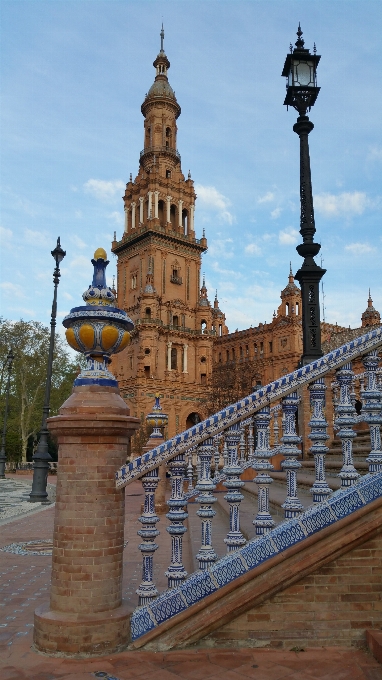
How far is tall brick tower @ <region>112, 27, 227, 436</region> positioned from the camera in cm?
4997

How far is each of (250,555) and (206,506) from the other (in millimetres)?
489

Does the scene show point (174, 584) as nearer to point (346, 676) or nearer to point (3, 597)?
point (346, 676)

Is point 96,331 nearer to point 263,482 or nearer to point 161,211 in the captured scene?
point 263,482

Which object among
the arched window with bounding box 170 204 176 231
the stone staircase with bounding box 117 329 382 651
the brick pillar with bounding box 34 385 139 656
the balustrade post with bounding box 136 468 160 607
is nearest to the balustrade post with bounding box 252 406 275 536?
the stone staircase with bounding box 117 329 382 651

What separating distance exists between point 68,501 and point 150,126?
60.9 meters

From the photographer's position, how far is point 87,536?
12.6 ft

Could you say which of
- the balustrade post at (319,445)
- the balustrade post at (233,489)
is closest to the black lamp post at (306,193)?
the balustrade post at (319,445)

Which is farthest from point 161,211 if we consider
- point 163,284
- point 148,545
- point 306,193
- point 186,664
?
point 186,664

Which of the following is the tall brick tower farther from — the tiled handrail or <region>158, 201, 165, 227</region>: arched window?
the tiled handrail

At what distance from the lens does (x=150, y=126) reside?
58.9 m

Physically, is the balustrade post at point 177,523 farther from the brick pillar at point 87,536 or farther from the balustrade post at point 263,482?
the balustrade post at point 263,482

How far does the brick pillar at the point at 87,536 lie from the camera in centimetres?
370

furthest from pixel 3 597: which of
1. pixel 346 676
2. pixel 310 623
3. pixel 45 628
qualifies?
pixel 346 676

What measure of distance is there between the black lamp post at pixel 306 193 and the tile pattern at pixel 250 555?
4.48 meters
